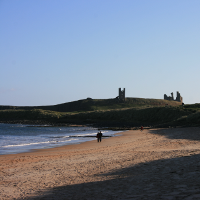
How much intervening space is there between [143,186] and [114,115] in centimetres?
9223

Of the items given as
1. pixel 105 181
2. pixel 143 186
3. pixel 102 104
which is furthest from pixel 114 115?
pixel 143 186

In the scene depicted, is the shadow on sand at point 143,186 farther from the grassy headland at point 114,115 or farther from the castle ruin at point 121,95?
the castle ruin at point 121,95

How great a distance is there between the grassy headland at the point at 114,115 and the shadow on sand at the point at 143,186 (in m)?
40.0

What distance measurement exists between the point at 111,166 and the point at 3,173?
16.3ft

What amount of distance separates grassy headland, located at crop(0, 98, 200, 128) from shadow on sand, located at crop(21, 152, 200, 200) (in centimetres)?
3999

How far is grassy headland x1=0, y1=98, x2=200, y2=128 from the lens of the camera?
72750 millimetres

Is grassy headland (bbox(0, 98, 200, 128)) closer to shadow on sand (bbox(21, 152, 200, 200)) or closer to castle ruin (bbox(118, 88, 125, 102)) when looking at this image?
castle ruin (bbox(118, 88, 125, 102))

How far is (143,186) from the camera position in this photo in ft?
25.8

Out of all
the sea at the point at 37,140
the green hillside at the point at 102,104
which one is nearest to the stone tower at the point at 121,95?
the green hillside at the point at 102,104

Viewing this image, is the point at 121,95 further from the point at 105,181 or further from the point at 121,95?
the point at 105,181

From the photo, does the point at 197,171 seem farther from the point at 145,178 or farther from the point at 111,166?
the point at 111,166

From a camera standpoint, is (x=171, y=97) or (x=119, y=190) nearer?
(x=119, y=190)

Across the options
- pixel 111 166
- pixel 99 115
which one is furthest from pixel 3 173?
pixel 99 115

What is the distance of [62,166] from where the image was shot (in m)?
12.8
